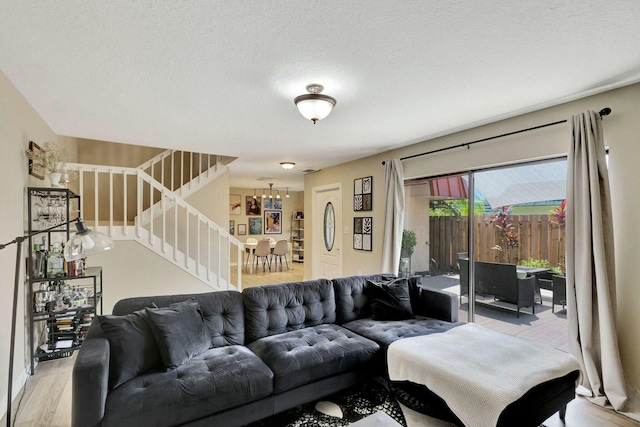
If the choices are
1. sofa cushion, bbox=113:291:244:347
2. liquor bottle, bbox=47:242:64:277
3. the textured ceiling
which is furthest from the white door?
liquor bottle, bbox=47:242:64:277

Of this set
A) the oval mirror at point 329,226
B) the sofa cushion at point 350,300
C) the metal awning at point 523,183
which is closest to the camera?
the metal awning at point 523,183

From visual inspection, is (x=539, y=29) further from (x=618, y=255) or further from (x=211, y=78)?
(x=211, y=78)

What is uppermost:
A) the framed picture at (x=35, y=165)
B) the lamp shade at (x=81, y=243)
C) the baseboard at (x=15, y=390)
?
the framed picture at (x=35, y=165)

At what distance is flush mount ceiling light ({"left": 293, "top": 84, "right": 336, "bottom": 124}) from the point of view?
243 centimetres

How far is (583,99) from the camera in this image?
8.67 ft

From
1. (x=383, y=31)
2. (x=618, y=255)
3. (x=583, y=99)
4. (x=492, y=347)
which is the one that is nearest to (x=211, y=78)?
(x=383, y=31)

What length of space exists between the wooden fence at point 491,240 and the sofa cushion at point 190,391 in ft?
8.79

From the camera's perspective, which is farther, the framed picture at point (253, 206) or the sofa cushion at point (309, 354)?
the framed picture at point (253, 206)

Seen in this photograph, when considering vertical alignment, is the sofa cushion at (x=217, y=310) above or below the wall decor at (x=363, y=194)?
below

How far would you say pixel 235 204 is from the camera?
9.69 metres

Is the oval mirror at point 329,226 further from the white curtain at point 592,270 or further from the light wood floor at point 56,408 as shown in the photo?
the light wood floor at point 56,408

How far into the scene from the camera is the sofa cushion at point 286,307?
2605mm

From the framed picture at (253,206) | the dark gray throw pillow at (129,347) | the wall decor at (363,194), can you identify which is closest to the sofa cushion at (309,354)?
the dark gray throw pillow at (129,347)

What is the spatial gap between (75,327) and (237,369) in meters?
2.34
